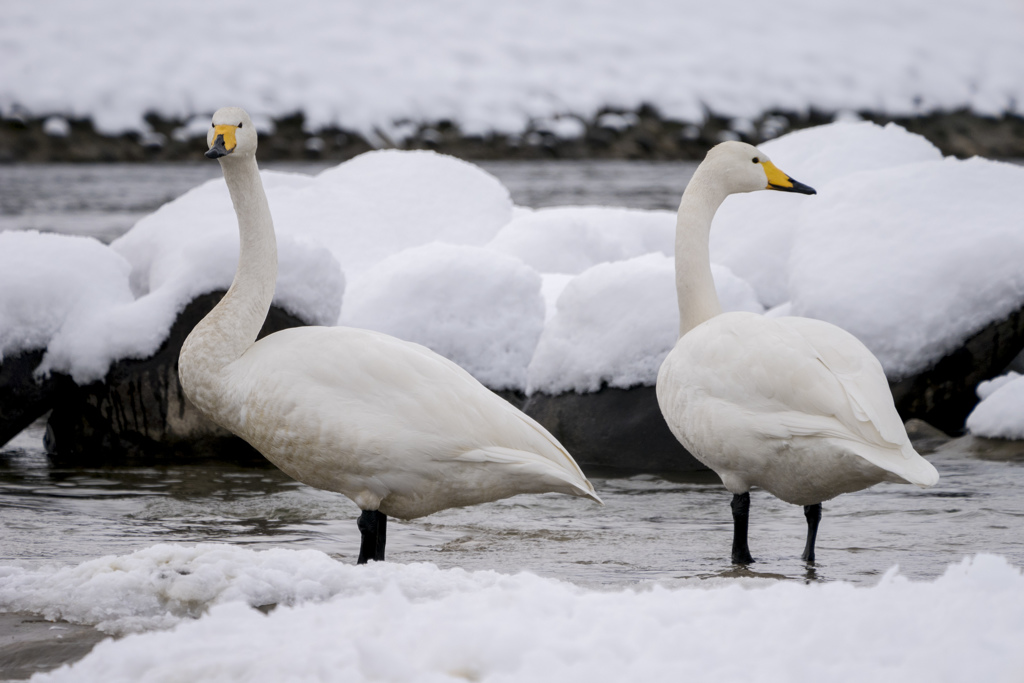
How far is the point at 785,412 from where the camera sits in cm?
430

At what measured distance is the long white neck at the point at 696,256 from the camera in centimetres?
532

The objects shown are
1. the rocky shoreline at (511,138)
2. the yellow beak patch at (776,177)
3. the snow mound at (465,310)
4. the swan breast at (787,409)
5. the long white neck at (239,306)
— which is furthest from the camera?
the rocky shoreline at (511,138)

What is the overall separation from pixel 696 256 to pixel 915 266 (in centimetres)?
201

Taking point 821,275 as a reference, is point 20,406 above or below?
below

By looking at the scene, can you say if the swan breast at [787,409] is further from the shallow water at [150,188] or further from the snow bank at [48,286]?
the shallow water at [150,188]

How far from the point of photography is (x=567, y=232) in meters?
9.34

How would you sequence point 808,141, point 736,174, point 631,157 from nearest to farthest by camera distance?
1. point 736,174
2. point 808,141
3. point 631,157

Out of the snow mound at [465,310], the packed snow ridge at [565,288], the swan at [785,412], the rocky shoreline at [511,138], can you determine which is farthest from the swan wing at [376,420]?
the rocky shoreline at [511,138]

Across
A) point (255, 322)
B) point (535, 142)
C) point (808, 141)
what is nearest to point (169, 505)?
point (255, 322)

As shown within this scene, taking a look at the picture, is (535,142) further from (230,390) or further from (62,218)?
(230,390)

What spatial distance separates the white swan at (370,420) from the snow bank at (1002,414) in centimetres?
315

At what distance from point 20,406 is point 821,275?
4.74 meters

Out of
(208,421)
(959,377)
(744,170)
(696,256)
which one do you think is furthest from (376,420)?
(959,377)

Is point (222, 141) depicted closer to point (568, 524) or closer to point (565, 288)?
point (568, 524)
